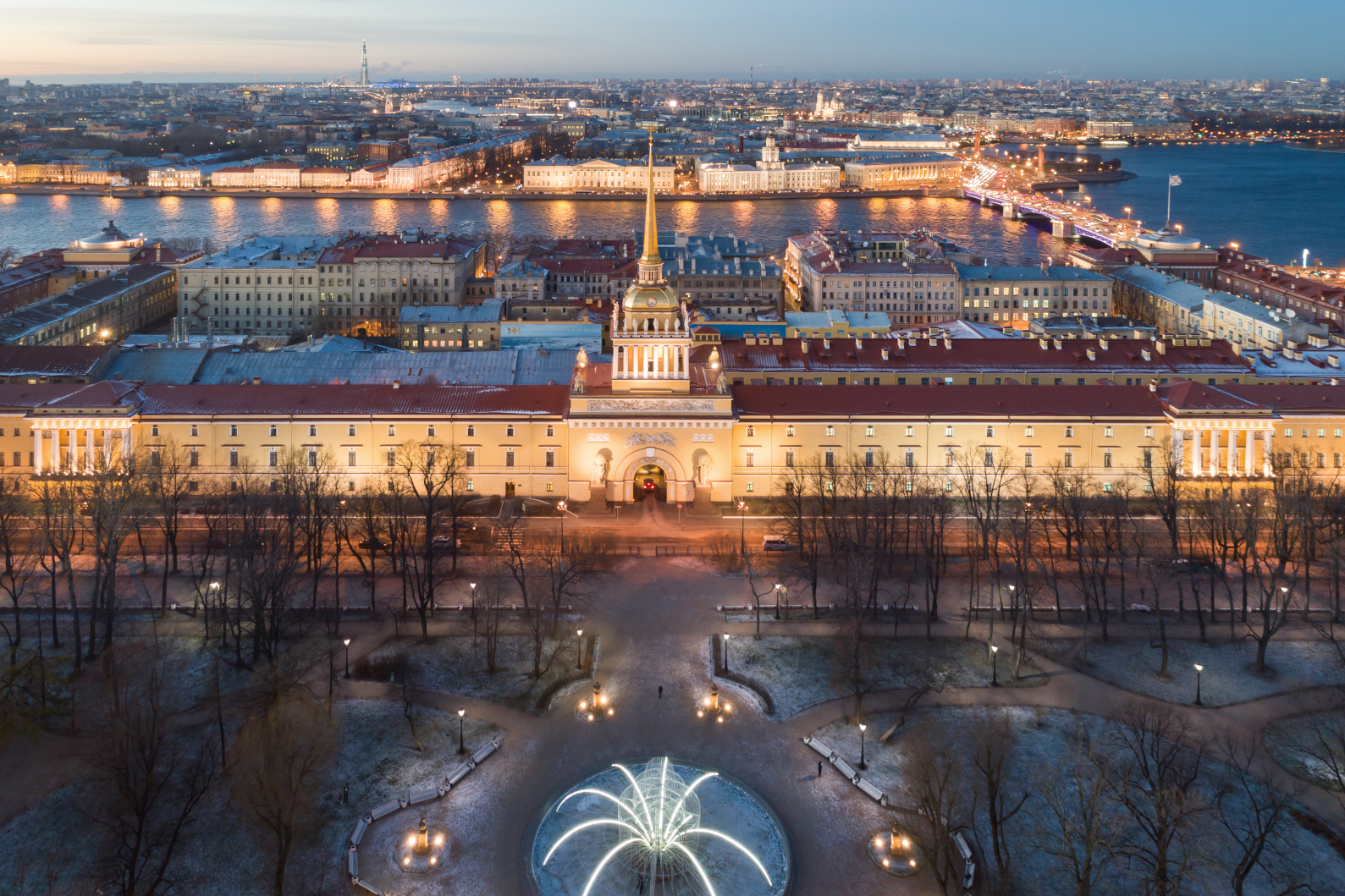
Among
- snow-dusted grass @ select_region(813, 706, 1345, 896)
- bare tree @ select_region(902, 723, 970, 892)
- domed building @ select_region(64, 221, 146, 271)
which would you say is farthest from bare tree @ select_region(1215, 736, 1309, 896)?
domed building @ select_region(64, 221, 146, 271)

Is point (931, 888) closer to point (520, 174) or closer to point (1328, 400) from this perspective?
point (1328, 400)

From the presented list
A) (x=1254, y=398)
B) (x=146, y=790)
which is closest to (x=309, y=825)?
(x=146, y=790)

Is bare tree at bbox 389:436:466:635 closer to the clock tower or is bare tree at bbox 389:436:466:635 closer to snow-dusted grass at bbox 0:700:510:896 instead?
snow-dusted grass at bbox 0:700:510:896

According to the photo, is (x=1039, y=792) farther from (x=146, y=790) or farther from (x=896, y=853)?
(x=146, y=790)

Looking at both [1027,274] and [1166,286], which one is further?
[1027,274]

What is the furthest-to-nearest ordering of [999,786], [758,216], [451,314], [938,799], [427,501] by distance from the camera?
[758,216] → [451,314] → [427,501] → [999,786] → [938,799]

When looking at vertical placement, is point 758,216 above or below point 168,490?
above

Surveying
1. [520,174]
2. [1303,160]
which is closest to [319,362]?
[520,174]
